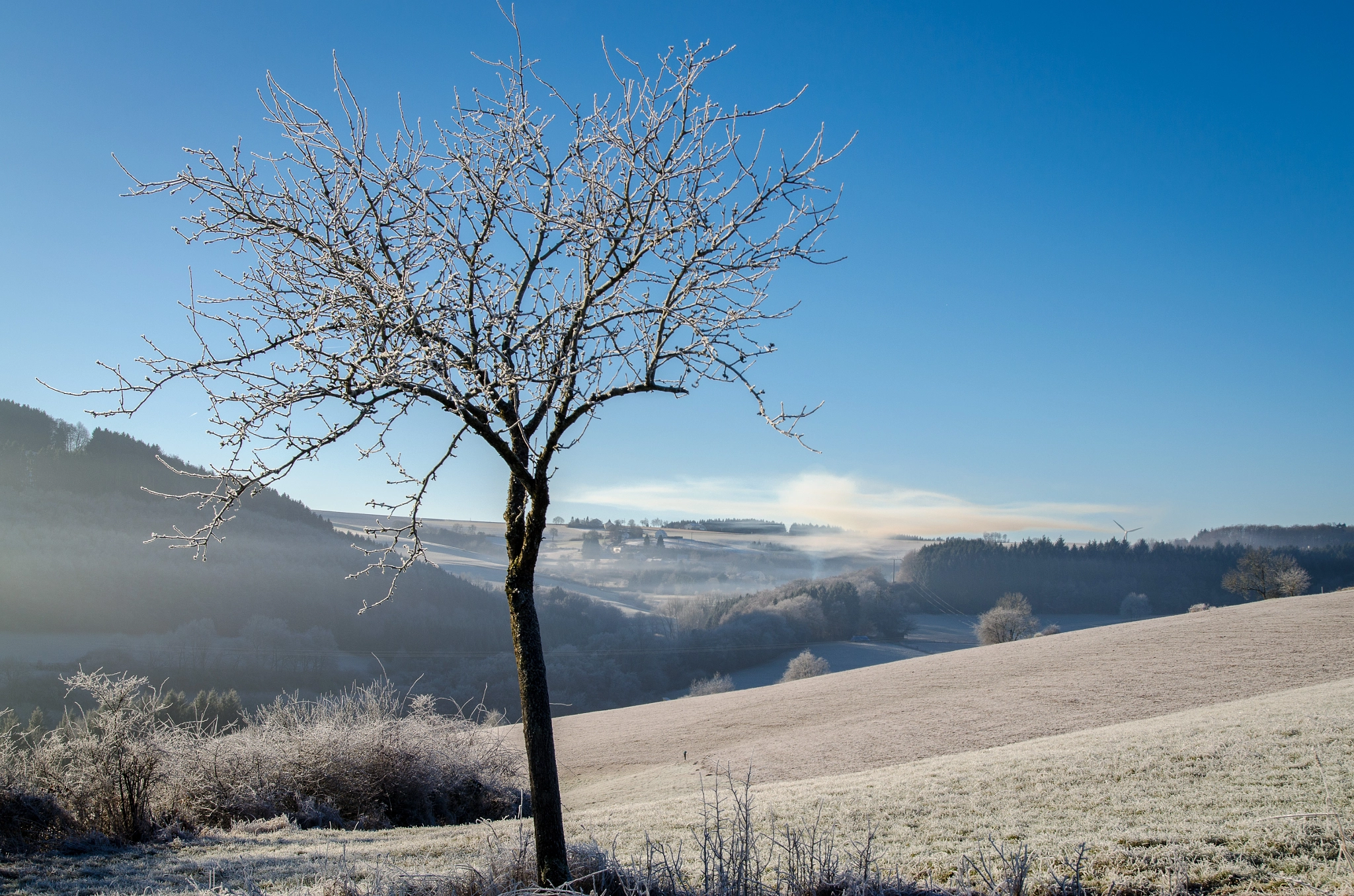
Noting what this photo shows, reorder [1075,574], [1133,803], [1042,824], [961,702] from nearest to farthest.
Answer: [1042,824]
[1133,803]
[961,702]
[1075,574]

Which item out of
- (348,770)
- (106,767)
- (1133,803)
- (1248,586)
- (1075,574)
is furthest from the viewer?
(1075,574)

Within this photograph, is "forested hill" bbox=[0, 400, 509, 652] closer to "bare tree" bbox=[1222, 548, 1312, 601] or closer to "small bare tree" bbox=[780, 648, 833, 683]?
"small bare tree" bbox=[780, 648, 833, 683]

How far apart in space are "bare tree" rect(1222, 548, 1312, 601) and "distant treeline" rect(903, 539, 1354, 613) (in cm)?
2886

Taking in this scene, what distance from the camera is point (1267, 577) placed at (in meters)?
61.9

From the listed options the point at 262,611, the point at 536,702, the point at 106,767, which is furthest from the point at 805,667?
the point at 536,702

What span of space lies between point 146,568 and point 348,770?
71.4 m

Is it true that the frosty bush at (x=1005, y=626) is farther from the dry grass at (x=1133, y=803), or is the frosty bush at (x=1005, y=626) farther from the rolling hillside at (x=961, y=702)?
the dry grass at (x=1133, y=803)

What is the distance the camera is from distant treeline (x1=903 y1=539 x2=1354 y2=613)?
3666 inches

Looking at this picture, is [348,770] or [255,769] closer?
[255,769]

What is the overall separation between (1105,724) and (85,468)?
280 ft

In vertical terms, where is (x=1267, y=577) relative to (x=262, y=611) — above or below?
above

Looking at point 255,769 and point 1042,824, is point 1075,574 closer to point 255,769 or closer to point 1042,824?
point 1042,824

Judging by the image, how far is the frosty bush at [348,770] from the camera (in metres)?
12.9

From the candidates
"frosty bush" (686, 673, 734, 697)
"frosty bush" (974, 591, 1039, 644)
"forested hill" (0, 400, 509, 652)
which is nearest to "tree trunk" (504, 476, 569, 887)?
"forested hill" (0, 400, 509, 652)
